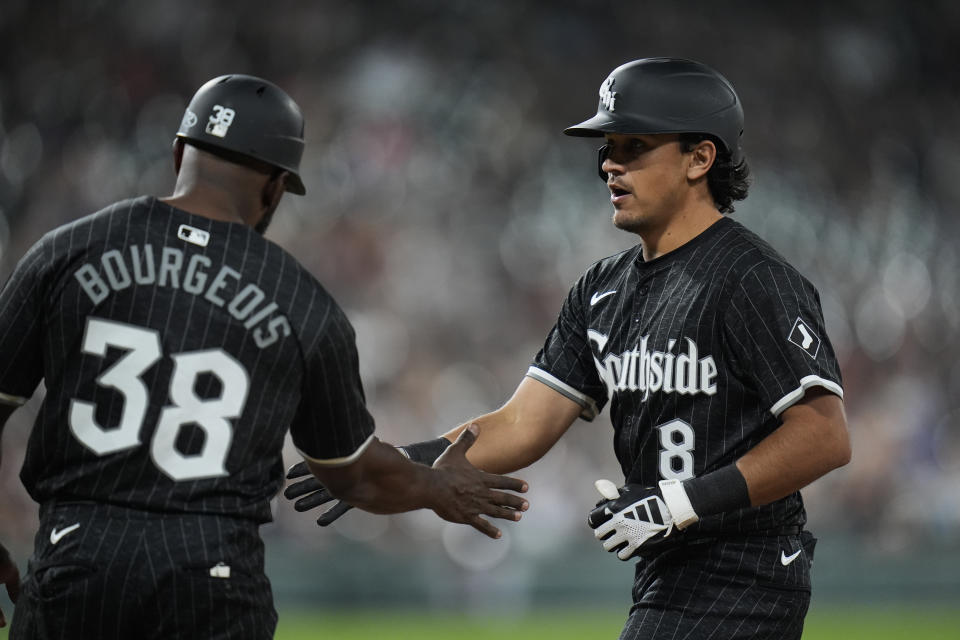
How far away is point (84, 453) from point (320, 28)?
39.8 feet

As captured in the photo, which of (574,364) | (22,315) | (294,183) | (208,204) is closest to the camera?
(22,315)

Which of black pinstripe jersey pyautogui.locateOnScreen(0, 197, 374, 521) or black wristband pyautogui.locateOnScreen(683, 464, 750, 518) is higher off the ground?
black wristband pyautogui.locateOnScreen(683, 464, 750, 518)

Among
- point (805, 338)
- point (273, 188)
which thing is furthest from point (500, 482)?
point (273, 188)

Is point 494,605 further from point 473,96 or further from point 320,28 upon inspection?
point 320,28

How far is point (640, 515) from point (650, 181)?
117 cm

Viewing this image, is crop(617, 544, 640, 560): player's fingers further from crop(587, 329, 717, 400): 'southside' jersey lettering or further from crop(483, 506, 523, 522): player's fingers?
crop(587, 329, 717, 400): 'southside' jersey lettering

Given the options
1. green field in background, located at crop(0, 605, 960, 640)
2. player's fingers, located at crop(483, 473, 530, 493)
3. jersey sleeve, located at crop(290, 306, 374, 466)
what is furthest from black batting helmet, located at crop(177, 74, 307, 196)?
green field in background, located at crop(0, 605, 960, 640)

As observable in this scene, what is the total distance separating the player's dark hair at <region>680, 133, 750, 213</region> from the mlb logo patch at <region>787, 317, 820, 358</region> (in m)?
0.70

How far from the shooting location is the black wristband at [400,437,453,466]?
157 inches

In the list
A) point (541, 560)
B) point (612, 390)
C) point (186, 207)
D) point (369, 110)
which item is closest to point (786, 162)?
point (369, 110)

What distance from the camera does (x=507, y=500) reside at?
357cm

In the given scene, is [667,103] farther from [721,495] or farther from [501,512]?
[501,512]

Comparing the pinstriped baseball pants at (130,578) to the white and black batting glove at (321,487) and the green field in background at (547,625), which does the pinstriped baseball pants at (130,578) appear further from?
the green field in background at (547,625)

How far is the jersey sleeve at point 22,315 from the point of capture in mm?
2861
